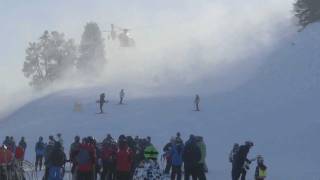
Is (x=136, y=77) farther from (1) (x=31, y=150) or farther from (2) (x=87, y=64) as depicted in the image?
(1) (x=31, y=150)

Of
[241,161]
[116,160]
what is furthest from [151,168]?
[241,161]

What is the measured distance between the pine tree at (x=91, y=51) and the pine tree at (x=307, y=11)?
26235 millimetres

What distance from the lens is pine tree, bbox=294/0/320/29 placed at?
7169 cm

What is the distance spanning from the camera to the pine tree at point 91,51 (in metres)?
95.3

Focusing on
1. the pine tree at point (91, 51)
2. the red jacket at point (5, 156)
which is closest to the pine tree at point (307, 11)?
the pine tree at point (91, 51)

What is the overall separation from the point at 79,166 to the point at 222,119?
29027mm

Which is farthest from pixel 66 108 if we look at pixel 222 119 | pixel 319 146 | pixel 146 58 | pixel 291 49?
pixel 146 58

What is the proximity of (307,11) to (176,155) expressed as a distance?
5166cm

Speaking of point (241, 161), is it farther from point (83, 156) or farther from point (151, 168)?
point (151, 168)

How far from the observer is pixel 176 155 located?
24125 millimetres

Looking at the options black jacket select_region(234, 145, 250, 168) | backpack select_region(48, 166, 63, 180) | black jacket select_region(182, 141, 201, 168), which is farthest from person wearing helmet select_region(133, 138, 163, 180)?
black jacket select_region(234, 145, 250, 168)

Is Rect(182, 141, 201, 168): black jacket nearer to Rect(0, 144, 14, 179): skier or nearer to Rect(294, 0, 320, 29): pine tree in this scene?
Rect(0, 144, 14, 179): skier

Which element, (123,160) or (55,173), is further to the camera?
(55,173)

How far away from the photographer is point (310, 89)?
54.0 m
